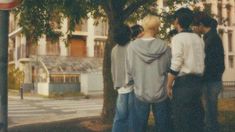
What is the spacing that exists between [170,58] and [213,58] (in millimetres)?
1660

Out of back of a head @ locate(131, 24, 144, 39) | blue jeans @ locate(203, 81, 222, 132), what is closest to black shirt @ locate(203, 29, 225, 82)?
blue jeans @ locate(203, 81, 222, 132)

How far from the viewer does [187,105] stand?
15.9 ft

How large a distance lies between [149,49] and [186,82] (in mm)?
594

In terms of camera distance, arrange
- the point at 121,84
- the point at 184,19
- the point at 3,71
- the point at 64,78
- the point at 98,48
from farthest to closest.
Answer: the point at 98,48 → the point at 64,78 → the point at 121,84 → the point at 184,19 → the point at 3,71

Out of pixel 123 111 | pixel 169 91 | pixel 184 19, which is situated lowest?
pixel 123 111

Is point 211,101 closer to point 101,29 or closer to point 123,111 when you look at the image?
point 123,111

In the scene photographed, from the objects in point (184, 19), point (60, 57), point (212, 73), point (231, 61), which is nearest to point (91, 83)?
point (60, 57)

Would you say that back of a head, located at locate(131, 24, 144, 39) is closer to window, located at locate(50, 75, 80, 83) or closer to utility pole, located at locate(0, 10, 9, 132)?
utility pole, located at locate(0, 10, 9, 132)

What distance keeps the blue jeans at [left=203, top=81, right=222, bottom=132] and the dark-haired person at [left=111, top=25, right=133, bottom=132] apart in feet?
4.57

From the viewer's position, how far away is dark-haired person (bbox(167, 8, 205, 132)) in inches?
190

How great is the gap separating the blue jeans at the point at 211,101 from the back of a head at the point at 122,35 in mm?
1474

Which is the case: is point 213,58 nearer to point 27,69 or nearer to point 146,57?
point 146,57

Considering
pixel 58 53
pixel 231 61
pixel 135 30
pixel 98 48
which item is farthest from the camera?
pixel 231 61

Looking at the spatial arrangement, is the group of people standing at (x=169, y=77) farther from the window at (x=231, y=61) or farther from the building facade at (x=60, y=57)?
the window at (x=231, y=61)
